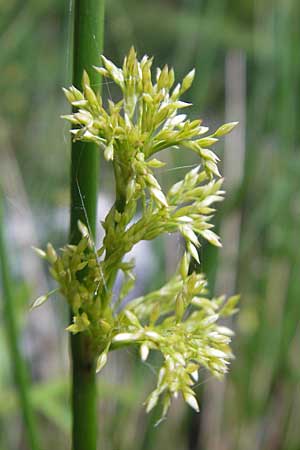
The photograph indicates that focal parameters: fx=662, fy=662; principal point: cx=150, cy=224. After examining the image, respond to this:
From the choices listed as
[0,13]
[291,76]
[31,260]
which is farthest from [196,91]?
[0,13]

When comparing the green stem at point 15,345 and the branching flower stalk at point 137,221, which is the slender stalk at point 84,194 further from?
the green stem at point 15,345

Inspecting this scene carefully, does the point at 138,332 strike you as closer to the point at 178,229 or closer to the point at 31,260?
the point at 178,229

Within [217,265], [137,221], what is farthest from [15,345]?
[217,265]

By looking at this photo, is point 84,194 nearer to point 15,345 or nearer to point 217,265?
point 15,345

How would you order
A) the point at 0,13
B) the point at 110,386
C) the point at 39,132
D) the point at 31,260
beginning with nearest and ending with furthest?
the point at 110,386
the point at 31,260
the point at 0,13
the point at 39,132

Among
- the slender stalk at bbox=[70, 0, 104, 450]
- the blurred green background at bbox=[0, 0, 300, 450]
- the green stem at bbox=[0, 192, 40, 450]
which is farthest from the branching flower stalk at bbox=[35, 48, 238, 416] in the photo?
the blurred green background at bbox=[0, 0, 300, 450]

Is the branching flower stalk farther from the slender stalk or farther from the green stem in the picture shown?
the green stem
